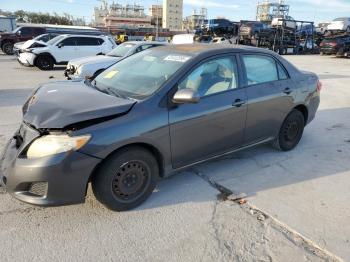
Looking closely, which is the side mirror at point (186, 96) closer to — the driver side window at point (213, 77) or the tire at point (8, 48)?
the driver side window at point (213, 77)

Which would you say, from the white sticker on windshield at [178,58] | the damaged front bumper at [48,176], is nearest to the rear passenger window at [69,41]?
the white sticker on windshield at [178,58]

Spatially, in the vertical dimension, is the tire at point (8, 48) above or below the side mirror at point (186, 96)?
below

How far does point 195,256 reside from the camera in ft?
9.59

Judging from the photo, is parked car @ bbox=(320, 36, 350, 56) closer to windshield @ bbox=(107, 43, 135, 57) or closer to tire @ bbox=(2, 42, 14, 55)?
windshield @ bbox=(107, 43, 135, 57)

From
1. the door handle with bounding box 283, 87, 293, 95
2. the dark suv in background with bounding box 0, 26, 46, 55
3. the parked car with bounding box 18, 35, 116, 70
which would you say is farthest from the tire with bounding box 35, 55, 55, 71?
the door handle with bounding box 283, 87, 293, 95

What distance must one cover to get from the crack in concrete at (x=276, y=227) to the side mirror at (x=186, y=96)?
1.15 meters

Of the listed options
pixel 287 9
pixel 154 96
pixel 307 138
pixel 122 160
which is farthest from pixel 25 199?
pixel 287 9

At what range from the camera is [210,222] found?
135 inches

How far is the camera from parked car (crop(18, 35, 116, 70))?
15.5 m

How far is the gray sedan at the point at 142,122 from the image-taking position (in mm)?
3059

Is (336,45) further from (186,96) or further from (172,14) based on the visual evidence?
(172,14)

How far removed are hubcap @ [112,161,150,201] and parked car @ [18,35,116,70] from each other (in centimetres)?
1369

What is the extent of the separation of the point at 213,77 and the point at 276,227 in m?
1.80

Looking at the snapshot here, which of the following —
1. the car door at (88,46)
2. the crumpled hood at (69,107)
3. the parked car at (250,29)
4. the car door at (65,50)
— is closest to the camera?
the crumpled hood at (69,107)
